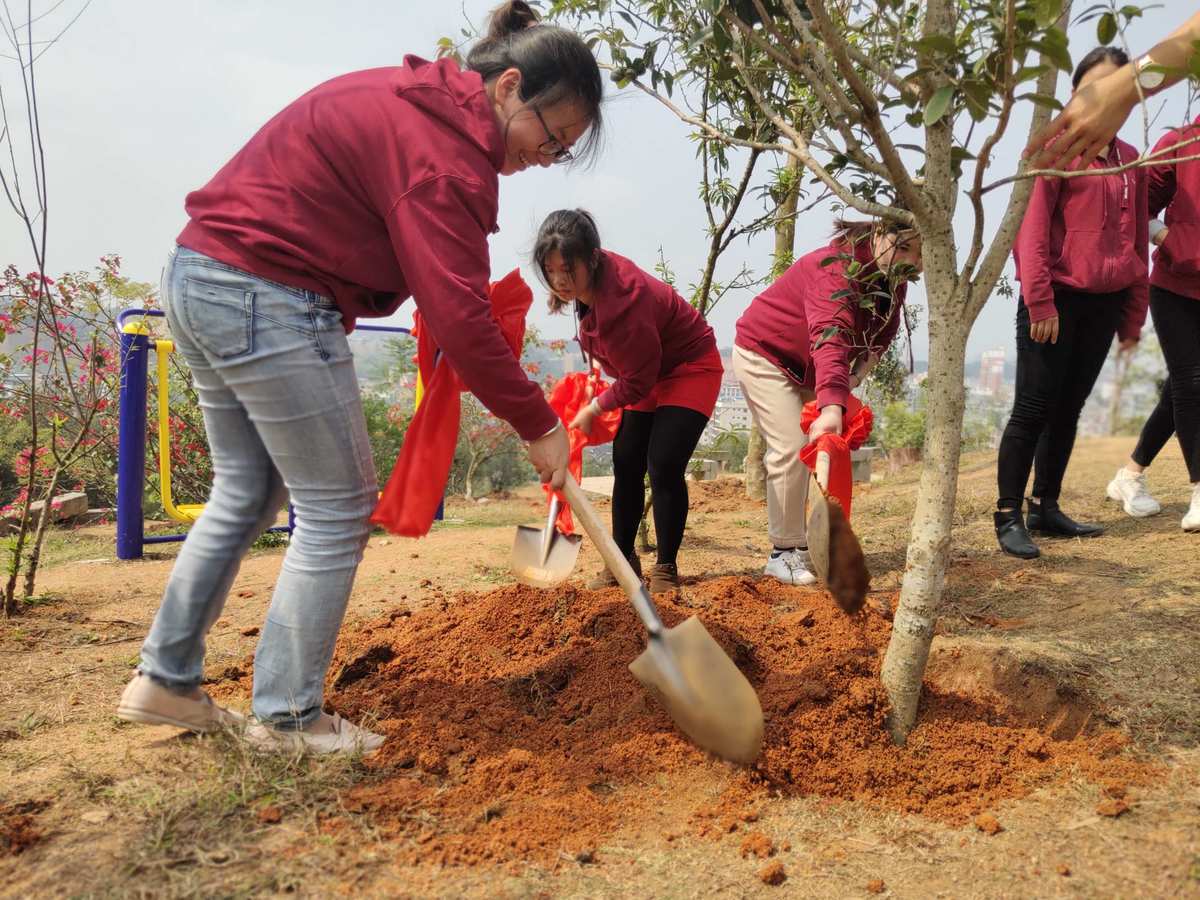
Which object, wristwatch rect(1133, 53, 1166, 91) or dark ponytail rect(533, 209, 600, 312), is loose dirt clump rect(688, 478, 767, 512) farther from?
wristwatch rect(1133, 53, 1166, 91)

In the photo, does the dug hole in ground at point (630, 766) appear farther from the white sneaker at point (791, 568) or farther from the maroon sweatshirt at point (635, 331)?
the maroon sweatshirt at point (635, 331)

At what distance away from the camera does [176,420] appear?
19.7 feet

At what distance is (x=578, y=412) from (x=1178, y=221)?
263cm

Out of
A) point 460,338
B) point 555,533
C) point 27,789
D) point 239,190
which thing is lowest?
point 27,789

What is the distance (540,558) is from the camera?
298 cm

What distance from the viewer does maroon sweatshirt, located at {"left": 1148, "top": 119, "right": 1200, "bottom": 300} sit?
135 inches

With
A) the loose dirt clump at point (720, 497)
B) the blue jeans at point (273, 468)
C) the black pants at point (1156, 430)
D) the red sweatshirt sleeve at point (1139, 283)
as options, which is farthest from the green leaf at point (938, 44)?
the loose dirt clump at point (720, 497)

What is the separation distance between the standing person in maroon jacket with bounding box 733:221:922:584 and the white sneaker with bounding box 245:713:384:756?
177 centimetres

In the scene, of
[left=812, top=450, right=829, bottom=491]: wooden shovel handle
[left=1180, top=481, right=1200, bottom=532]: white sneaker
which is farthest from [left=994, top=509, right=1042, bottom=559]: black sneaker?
[left=812, top=450, right=829, bottom=491]: wooden shovel handle

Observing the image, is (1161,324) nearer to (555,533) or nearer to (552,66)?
(555,533)

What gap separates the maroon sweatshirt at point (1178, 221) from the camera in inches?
135

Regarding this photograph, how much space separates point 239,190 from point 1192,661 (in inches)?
104

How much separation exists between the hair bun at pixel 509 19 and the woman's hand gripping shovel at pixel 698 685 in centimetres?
110

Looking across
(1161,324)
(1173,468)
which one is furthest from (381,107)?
(1173,468)
